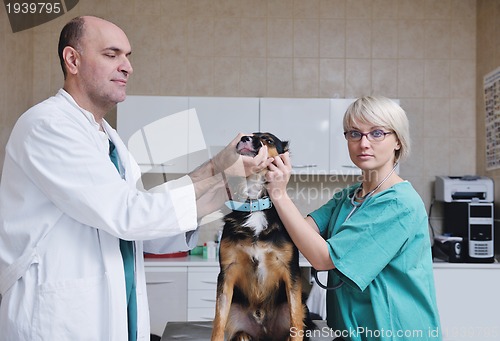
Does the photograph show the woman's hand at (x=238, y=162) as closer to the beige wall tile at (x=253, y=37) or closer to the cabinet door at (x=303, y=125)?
the cabinet door at (x=303, y=125)

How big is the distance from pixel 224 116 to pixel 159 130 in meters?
0.49

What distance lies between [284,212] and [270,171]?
124mm

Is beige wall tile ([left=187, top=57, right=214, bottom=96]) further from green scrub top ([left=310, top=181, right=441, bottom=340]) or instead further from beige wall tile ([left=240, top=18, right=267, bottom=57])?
green scrub top ([left=310, top=181, right=441, bottom=340])

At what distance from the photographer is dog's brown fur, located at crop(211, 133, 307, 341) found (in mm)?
1618

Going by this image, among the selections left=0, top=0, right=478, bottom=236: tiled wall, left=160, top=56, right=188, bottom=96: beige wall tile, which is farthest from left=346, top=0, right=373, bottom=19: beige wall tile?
left=160, top=56, right=188, bottom=96: beige wall tile

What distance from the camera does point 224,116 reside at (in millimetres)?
4262

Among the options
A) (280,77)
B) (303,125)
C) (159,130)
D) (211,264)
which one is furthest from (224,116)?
(211,264)

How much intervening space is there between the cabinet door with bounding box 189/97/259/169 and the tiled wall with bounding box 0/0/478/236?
1.35ft

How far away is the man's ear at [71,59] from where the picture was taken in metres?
1.64

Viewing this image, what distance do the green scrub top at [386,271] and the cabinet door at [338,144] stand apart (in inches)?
106

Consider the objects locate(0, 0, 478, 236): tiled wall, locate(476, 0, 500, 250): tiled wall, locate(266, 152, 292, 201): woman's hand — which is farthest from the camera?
locate(0, 0, 478, 236): tiled wall

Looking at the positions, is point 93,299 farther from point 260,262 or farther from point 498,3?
point 498,3

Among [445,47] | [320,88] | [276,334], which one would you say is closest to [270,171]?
[276,334]

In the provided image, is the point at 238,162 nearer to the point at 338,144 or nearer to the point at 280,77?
the point at 338,144
